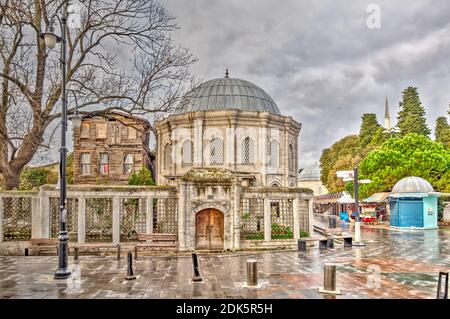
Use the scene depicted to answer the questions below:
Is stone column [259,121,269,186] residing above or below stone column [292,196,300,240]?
above

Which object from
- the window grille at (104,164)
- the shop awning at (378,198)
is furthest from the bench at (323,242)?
the window grille at (104,164)

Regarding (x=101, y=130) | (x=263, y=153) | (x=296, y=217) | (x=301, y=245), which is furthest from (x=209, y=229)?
(x=101, y=130)

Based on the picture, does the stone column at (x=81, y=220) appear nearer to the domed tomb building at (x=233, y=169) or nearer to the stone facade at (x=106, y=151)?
the domed tomb building at (x=233, y=169)

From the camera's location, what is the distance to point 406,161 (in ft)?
121

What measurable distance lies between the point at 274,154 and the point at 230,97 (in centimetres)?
589

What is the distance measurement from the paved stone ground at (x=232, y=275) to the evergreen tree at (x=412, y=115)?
3880 centimetres

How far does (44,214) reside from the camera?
18.9 m

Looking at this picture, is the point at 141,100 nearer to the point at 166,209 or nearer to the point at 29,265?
the point at 166,209

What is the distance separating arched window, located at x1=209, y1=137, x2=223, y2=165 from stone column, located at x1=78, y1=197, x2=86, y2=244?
37.1ft

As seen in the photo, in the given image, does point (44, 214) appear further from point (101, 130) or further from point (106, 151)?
point (101, 130)

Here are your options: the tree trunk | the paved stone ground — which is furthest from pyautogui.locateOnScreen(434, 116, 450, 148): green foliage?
the tree trunk

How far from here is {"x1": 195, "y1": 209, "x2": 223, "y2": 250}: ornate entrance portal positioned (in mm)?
19203

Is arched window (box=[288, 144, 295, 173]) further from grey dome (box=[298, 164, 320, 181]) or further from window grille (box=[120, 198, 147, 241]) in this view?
grey dome (box=[298, 164, 320, 181])
